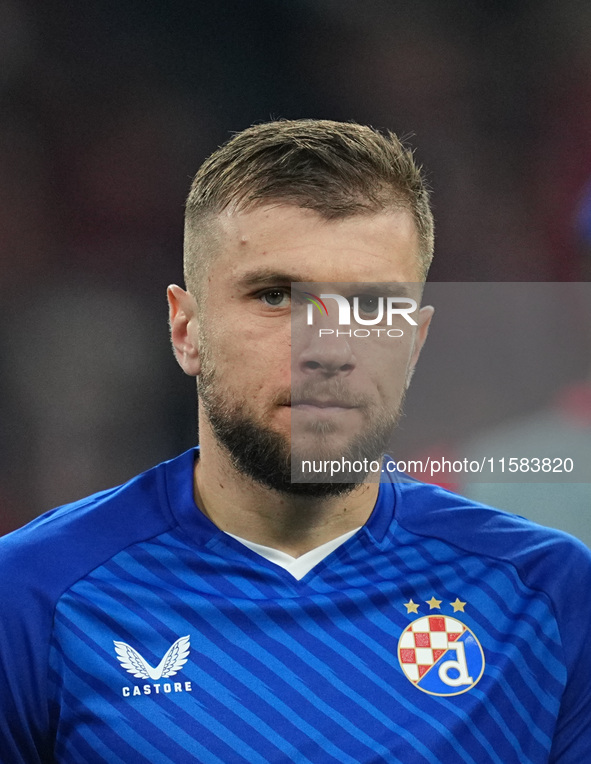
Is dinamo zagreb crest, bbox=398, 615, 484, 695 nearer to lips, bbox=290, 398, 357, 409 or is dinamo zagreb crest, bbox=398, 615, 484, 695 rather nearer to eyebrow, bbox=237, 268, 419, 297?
lips, bbox=290, 398, 357, 409

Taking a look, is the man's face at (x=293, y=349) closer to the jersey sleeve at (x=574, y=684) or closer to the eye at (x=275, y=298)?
the eye at (x=275, y=298)

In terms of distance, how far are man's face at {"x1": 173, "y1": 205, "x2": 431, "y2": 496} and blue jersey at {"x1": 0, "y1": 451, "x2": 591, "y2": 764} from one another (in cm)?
23

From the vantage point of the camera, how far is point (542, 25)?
370 cm

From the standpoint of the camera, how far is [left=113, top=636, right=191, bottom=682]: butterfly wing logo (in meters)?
1.78

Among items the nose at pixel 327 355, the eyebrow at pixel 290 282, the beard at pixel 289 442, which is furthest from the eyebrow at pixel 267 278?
the beard at pixel 289 442

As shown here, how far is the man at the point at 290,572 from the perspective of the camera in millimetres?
1766

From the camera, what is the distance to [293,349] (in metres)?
1.82

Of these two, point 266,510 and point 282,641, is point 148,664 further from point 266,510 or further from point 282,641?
point 266,510

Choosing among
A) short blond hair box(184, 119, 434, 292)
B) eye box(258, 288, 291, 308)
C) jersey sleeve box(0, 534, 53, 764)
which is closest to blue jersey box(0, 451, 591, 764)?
jersey sleeve box(0, 534, 53, 764)

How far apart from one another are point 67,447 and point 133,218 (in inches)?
41.6

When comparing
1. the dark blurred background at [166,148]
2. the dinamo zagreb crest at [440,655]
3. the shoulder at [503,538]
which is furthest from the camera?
the dark blurred background at [166,148]

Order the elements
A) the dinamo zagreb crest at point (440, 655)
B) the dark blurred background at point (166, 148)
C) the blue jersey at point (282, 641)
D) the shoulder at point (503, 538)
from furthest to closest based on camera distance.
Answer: the dark blurred background at point (166, 148) < the shoulder at point (503, 538) < the dinamo zagreb crest at point (440, 655) < the blue jersey at point (282, 641)

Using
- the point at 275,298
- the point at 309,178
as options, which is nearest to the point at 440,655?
the point at 275,298

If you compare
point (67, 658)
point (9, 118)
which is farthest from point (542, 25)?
point (67, 658)
